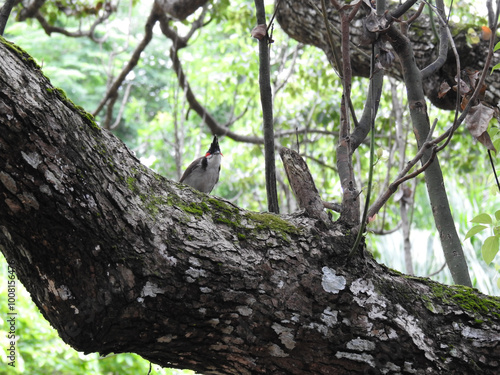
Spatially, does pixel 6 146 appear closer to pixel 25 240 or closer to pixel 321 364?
pixel 25 240

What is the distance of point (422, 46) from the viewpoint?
337 centimetres

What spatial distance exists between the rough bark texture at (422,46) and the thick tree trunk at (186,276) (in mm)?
1608

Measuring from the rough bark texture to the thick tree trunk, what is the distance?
1.61 metres

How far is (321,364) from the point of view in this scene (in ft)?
5.32

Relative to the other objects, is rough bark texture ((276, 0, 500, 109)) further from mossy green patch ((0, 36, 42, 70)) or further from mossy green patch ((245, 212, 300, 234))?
mossy green patch ((0, 36, 42, 70))

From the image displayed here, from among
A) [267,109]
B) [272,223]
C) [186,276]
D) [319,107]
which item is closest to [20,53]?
[186,276]

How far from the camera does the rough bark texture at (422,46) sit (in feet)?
10.4

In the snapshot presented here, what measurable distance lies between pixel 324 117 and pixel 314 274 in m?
4.57

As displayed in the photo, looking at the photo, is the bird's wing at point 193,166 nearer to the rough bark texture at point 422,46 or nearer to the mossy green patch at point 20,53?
the rough bark texture at point 422,46

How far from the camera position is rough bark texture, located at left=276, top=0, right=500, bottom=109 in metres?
3.18

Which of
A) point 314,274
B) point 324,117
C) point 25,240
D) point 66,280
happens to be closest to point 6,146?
point 25,240

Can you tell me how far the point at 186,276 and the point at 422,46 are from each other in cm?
256

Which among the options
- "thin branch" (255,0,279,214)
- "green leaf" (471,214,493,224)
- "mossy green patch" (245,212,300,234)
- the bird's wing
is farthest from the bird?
"green leaf" (471,214,493,224)

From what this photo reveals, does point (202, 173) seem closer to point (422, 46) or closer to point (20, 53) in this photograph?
point (422, 46)
